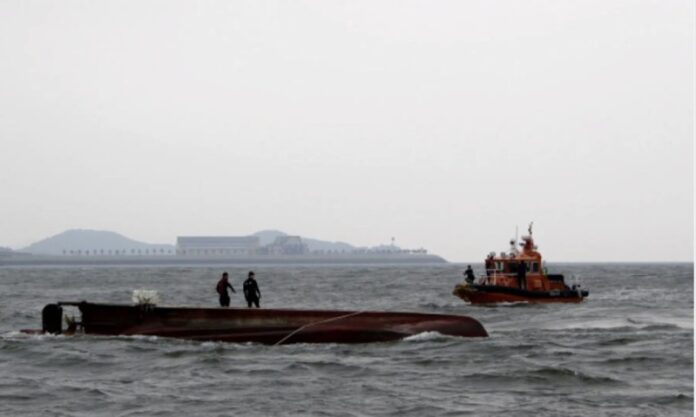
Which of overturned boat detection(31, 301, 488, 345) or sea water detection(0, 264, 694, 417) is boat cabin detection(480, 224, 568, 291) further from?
overturned boat detection(31, 301, 488, 345)

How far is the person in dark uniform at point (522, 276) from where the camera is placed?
53603 millimetres

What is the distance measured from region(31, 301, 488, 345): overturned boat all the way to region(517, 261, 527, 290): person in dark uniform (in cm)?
2212

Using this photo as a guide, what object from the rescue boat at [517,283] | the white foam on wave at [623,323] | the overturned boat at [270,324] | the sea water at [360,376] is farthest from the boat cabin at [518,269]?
the overturned boat at [270,324]

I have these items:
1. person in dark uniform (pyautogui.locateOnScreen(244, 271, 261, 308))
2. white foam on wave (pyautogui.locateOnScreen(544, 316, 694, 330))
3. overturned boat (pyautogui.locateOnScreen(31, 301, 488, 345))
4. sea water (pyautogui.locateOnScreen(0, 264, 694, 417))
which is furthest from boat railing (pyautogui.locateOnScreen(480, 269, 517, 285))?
person in dark uniform (pyautogui.locateOnScreen(244, 271, 261, 308))

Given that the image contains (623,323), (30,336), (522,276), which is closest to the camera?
(30,336)

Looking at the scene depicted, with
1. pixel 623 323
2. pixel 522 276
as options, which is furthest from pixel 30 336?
pixel 522 276

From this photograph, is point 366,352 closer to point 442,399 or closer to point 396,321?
point 396,321

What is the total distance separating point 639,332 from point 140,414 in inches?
836

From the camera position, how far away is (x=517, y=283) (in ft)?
176

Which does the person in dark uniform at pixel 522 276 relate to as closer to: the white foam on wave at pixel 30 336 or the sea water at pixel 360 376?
the sea water at pixel 360 376

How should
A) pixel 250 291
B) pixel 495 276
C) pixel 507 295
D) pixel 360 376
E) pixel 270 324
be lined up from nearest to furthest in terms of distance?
pixel 360 376, pixel 270 324, pixel 250 291, pixel 507 295, pixel 495 276

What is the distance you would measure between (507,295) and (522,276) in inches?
74.9

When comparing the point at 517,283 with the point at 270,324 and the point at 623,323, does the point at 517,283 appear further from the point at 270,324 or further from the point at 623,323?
the point at 270,324

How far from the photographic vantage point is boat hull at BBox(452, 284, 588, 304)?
5238 centimetres
